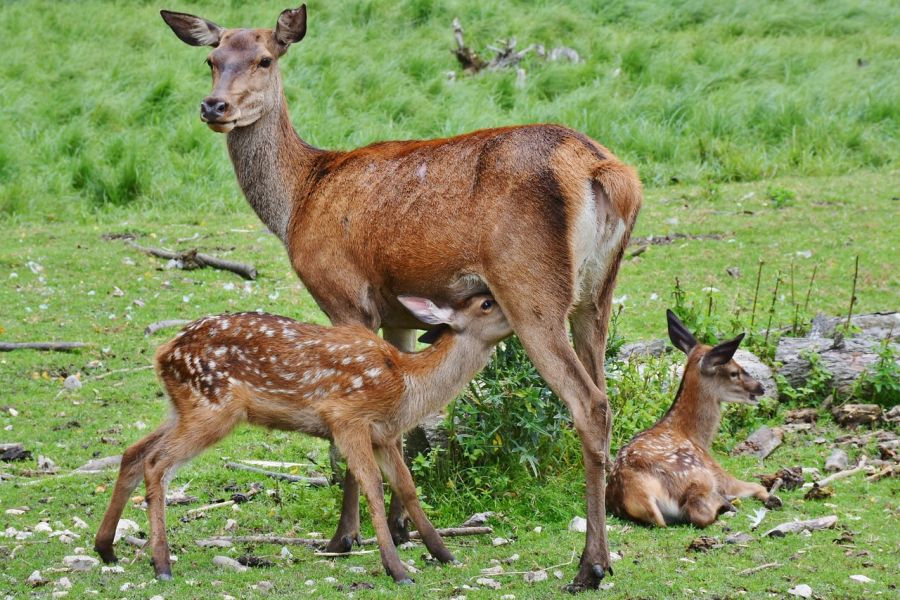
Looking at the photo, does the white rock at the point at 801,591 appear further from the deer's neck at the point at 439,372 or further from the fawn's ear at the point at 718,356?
the fawn's ear at the point at 718,356

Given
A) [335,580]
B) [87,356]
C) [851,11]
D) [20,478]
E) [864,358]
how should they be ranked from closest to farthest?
[335,580], [20,478], [864,358], [87,356], [851,11]

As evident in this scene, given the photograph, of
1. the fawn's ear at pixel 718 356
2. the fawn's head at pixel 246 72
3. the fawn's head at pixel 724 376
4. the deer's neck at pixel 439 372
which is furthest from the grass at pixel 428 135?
the fawn's head at pixel 246 72

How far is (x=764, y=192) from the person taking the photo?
13477 millimetres

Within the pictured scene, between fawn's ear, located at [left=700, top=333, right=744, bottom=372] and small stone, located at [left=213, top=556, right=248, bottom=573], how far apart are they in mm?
2867

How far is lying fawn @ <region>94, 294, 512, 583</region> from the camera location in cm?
557

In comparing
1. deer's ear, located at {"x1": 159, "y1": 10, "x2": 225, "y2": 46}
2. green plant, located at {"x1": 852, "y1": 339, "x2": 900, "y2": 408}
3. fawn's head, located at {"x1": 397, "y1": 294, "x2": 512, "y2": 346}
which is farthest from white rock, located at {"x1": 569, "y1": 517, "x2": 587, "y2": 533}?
deer's ear, located at {"x1": 159, "y1": 10, "x2": 225, "y2": 46}

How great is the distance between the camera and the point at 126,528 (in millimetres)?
6281

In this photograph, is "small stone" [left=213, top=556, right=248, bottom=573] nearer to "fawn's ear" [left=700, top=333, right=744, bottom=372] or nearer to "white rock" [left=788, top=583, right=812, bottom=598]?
"white rock" [left=788, top=583, right=812, bottom=598]

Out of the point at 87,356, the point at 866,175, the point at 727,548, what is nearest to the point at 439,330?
the point at 727,548

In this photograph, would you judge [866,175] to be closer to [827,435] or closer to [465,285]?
[827,435]

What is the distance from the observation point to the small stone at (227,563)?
18.3 feet

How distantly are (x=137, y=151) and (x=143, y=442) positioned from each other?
8546 millimetres

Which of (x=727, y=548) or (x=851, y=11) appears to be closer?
(x=727, y=548)

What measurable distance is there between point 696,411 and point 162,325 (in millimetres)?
4619
